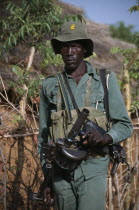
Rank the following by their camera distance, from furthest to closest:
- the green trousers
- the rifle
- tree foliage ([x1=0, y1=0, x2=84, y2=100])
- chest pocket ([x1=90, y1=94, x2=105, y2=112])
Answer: tree foliage ([x1=0, y1=0, x2=84, y2=100]) → the rifle → chest pocket ([x1=90, y1=94, x2=105, y2=112]) → the green trousers

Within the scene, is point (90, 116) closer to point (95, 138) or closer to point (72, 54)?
point (95, 138)

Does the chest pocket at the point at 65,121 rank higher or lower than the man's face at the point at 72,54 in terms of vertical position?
lower

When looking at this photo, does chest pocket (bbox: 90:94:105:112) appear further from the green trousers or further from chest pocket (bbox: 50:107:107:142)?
the green trousers

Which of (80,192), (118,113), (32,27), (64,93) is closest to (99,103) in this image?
(118,113)

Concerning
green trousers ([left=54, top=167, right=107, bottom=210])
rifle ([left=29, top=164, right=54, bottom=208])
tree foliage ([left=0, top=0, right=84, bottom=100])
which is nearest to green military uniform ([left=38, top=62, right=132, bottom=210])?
green trousers ([left=54, top=167, right=107, bottom=210])

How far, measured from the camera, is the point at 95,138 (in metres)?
2.22

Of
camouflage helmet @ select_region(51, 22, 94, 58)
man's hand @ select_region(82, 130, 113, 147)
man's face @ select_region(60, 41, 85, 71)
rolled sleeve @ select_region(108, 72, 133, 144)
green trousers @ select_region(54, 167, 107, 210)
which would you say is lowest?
green trousers @ select_region(54, 167, 107, 210)

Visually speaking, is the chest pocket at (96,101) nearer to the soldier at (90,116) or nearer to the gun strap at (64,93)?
the soldier at (90,116)

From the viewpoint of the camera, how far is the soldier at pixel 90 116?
2.36 m

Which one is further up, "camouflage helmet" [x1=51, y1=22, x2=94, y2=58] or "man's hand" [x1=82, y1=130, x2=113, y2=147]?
"camouflage helmet" [x1=51, y1=22, x2=94, y2=58]

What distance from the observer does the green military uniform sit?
2357 mm

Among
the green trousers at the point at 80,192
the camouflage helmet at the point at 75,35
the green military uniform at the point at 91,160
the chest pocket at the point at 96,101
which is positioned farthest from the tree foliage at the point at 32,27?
the green trousers at the point at 80,192

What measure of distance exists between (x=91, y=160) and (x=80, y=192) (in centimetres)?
24

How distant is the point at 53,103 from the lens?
8.45 feet
